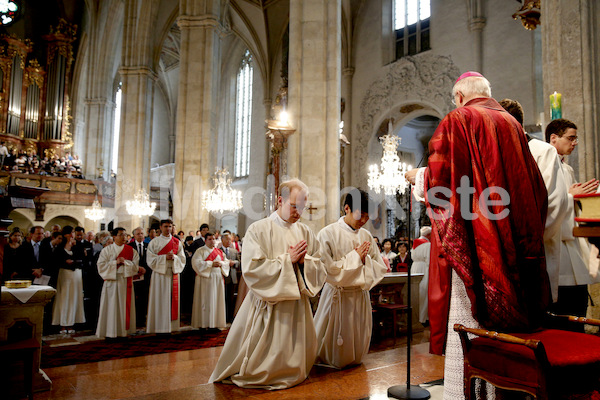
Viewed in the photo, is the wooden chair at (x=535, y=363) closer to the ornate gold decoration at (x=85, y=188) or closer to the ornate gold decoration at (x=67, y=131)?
the ornate gold decoration at (x=85, y=188)

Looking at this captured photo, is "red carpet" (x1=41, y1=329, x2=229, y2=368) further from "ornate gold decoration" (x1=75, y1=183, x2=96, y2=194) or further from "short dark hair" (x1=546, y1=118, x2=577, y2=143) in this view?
"ornate gold decoration" (x1=75, y1=183, x2=96, y2=194)

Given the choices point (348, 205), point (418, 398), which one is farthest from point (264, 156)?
point (418, 398)

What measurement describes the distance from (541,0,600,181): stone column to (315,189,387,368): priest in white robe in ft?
8.18

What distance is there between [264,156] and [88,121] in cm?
965

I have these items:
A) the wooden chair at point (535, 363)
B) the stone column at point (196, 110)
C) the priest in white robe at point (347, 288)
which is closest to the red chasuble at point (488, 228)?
the wooden chair at point (535, 363)

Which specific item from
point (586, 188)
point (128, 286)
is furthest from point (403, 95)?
point (586, 188)

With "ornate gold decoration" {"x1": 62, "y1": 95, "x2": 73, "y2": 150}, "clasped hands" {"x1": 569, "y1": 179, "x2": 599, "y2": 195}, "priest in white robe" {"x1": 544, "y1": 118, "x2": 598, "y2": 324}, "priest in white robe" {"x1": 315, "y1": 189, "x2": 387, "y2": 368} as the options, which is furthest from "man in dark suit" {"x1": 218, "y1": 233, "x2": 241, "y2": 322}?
"ornate gold decoration" {"x1": 62, "y1": 95, "x2": 73, "y2": 150}

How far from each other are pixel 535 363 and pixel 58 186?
20985 millimetres

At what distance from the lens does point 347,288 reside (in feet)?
15.3

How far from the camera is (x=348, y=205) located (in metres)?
4.75

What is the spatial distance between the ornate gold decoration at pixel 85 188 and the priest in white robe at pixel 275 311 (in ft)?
60.7

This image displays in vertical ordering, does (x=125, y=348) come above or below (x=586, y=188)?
below

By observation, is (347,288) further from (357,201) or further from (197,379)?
(197,379)

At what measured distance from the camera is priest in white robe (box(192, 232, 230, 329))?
8.02m
